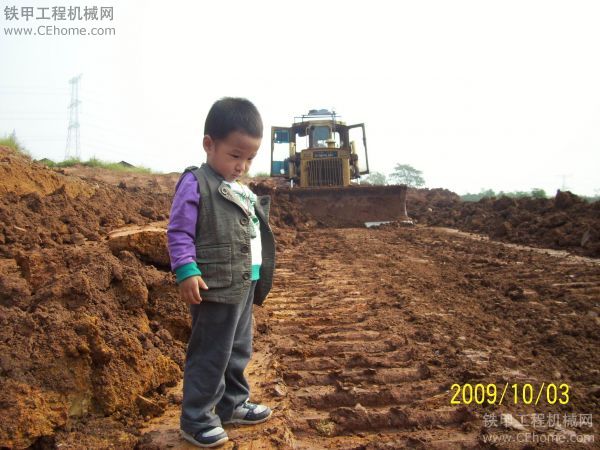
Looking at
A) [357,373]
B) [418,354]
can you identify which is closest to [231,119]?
[357,373]

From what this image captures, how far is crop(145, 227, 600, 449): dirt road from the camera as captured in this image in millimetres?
2166

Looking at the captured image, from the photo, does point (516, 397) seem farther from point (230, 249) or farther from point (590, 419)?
point (230, 249)

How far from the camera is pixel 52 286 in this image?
7.54 feet

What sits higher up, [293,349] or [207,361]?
[207,361]

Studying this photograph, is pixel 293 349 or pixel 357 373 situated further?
pixel 293 349

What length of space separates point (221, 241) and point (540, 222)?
26.9 feet

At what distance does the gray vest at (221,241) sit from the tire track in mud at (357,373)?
806mm

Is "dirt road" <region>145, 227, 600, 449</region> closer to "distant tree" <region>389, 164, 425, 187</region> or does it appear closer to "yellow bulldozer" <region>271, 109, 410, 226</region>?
"yellow bulldozer" <region>271, 109, 410, 226</region>

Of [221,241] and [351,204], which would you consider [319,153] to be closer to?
[351,204]

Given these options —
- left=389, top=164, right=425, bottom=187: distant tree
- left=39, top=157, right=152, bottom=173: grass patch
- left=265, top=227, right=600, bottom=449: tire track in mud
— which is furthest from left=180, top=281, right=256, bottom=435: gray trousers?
left=389, top=164, right=425, bottom=187: distant tree

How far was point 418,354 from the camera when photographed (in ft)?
9.64

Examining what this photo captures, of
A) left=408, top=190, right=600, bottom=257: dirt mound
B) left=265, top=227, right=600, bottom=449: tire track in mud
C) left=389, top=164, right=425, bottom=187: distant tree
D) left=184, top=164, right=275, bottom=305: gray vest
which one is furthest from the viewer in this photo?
left=389, top=164, right=425, bottom=187: distant tree

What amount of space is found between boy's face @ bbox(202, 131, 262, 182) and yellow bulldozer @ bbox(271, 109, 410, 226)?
31.1 ft

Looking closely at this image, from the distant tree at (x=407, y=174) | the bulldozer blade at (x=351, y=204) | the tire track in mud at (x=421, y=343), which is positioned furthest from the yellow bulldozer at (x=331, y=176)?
the distant tree at (x=407, y=174)
